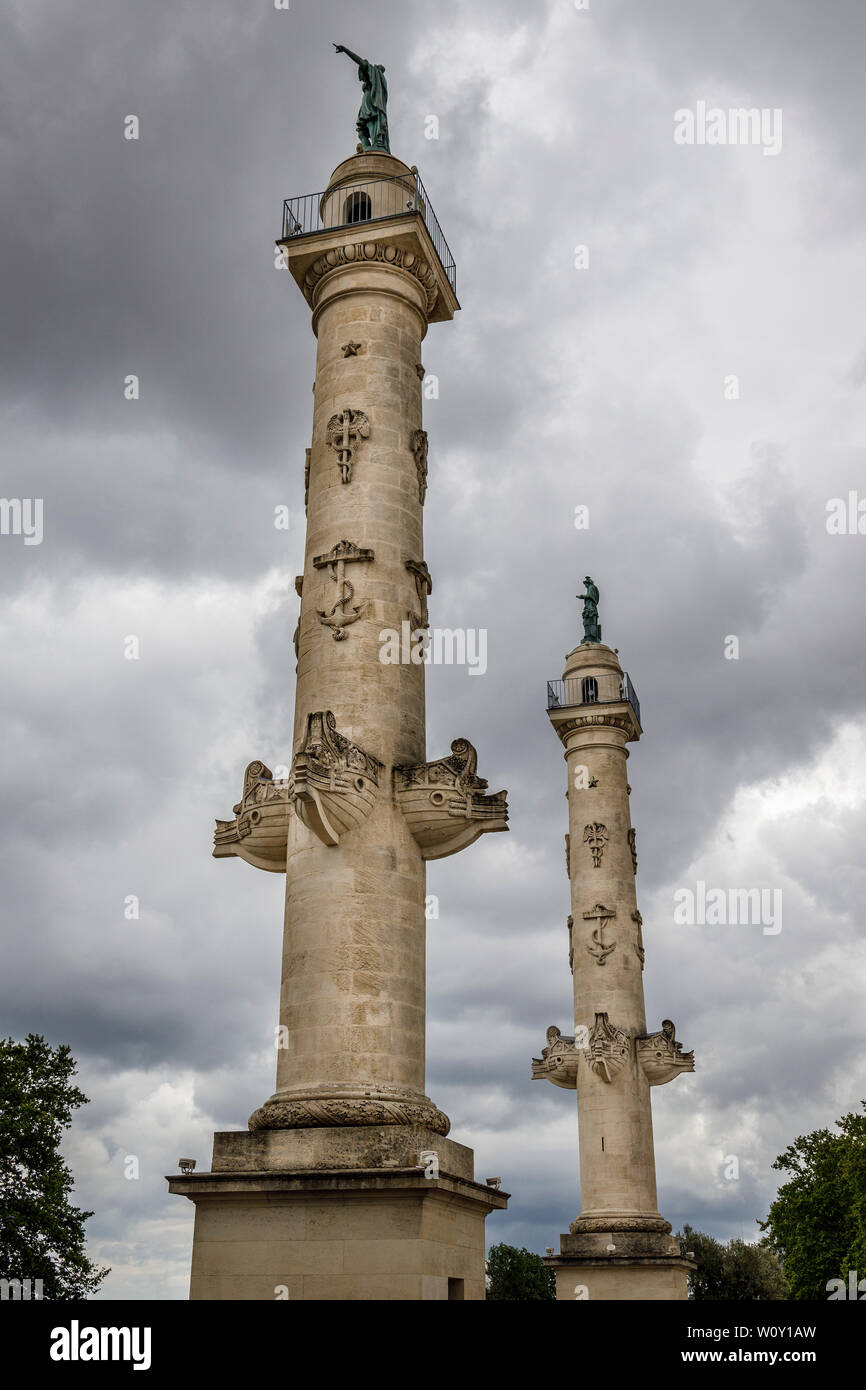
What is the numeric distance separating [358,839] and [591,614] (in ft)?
120

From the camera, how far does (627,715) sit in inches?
1877

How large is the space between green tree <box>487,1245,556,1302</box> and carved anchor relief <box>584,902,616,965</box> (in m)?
64.0

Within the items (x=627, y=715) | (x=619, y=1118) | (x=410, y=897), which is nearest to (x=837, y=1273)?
(x=619, y=1118)

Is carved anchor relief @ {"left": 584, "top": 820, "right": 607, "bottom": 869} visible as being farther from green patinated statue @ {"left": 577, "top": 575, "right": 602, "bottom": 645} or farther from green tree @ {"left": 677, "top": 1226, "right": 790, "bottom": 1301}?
green tree @ {"left": 677, "top": 1226, "right": 790, "bottom": 1301}

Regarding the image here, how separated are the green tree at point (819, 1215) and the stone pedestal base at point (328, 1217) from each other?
152ft

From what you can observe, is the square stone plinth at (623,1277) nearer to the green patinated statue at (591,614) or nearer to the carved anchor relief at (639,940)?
the carved anchor relief at (639,940)

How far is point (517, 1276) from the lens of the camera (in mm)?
100375

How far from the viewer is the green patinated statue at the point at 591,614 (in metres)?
53.3

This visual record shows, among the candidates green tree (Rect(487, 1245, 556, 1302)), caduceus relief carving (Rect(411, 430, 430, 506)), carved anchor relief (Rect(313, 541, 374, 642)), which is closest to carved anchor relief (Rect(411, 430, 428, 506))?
caduceus relief carving (Rect(411, 430, 430, 506))

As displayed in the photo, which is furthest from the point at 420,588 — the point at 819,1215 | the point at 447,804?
the point at 819,1215

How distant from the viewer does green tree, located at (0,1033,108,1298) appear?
38.3 metres
